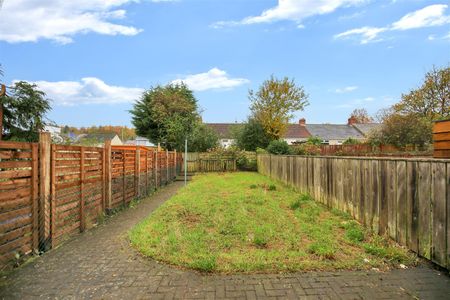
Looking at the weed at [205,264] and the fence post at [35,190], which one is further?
the fence post at [35,190]

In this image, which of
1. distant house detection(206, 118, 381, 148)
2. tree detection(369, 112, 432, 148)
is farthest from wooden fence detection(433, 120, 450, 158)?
distant house detection(206, 118, 381, 148)

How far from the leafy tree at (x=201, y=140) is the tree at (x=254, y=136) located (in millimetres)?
3320

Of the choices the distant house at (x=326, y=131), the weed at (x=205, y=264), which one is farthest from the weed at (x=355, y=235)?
the distant house at (x=326, y=131)

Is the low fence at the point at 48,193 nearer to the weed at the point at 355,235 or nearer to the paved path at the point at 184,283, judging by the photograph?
the paved path at the point at 184,283

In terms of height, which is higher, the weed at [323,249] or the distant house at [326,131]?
the distant house at [326,131]

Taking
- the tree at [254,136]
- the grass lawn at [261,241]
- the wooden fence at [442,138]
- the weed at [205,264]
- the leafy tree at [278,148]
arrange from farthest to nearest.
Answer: the tree at [254,136], the leafy tree at [278,148], the wooden fence at [442,138], the grass lawn at [261,241], the weed at [205,264]

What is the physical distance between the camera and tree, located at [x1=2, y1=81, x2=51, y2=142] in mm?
9508

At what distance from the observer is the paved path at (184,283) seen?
2.76 m

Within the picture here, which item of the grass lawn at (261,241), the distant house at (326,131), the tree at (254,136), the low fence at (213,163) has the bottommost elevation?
the grass lawn at (261,241)

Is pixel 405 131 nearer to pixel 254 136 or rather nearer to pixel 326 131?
pixel 254 136

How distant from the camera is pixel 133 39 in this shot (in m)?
10.2

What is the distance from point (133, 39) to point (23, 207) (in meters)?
8.29

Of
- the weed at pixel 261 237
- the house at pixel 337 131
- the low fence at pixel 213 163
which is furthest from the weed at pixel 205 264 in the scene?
the house at pixel 337 131

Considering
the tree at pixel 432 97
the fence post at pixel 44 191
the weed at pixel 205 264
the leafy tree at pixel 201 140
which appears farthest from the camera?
the tree at pixel 432 97
